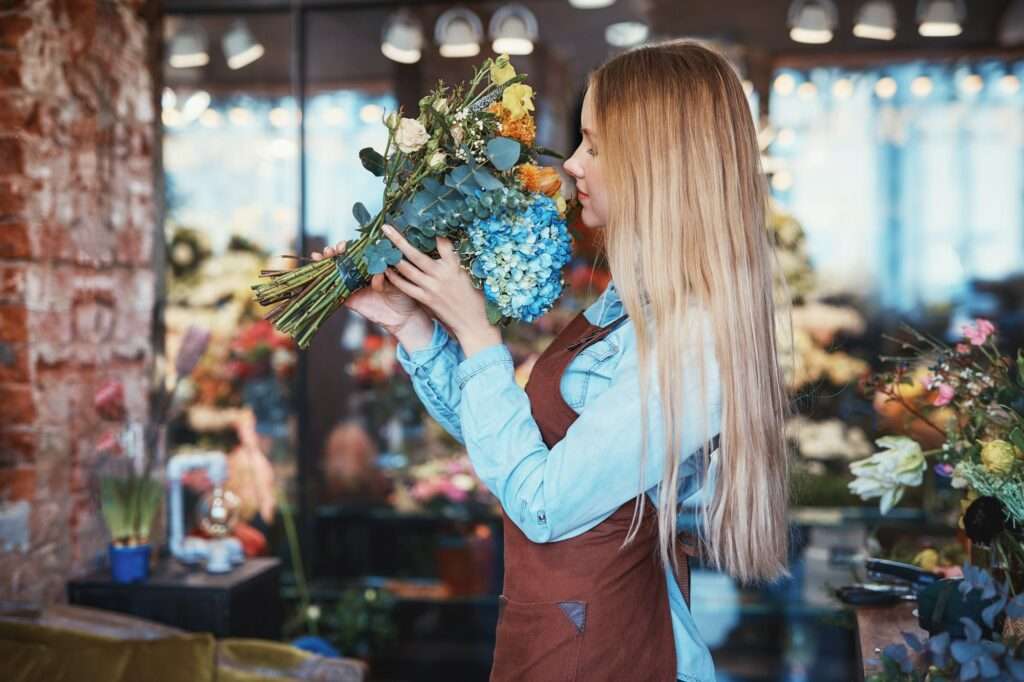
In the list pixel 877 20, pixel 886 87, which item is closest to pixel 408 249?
pixel 877 20

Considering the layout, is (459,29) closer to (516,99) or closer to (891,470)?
(891,470)

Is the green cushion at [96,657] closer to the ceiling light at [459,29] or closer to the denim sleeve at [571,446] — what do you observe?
the denim sleeve at [571,446]

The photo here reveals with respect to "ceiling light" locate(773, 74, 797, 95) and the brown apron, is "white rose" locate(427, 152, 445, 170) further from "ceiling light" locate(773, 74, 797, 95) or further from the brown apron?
"ceiling light" locate(773, 74, 797, 95)

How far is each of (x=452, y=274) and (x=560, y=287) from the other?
6.6 inches

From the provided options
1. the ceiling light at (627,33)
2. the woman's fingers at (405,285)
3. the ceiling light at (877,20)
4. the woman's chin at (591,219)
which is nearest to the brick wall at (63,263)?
the woman's fingers at (405,285)

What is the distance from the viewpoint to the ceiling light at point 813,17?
6.04 metres

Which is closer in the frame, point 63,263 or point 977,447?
point 977,447

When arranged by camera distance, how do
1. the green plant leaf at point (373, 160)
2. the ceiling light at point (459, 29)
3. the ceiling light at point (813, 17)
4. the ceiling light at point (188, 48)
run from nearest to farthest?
the green plant leaf at point (373, 160)
the ceiling light at point (188, 48)
the ceiling light at point (459, 29)
the ceiling light at point (813, 17)

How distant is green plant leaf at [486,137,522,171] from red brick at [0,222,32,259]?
1.59 m

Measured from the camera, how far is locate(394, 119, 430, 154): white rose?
1.67 metres

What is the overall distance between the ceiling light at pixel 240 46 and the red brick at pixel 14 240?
336 centimetres

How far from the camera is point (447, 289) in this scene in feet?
5.35

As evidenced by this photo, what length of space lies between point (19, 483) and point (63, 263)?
1.84ft

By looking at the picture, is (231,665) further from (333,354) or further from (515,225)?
(333,354)
